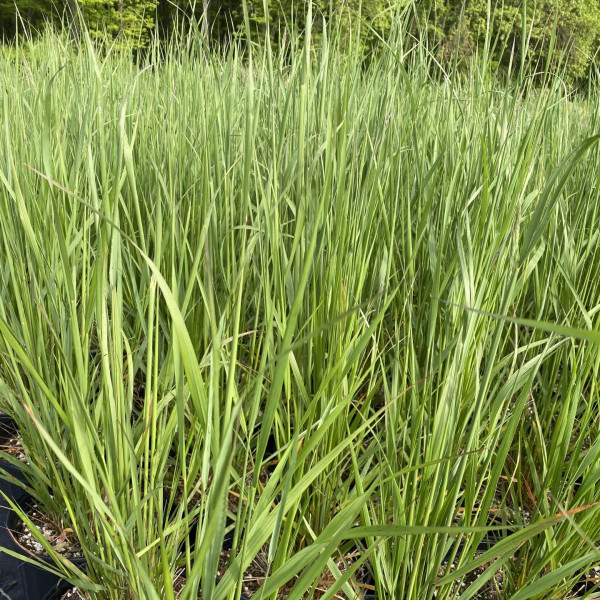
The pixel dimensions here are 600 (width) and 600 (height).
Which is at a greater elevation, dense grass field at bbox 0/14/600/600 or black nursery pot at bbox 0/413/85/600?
dense grass field at bbox 0/14/600/600

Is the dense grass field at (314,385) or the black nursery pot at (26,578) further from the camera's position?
the black nursery pot at (26,578)

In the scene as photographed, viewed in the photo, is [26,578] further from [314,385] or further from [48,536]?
[314,385]

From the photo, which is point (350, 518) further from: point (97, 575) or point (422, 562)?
point (97, 575)

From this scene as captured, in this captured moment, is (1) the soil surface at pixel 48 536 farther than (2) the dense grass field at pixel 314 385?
Yes

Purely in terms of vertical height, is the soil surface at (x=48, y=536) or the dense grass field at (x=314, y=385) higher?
the dense grass field at (x=314, y=385)

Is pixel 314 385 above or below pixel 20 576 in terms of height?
above

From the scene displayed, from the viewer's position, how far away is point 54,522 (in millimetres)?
872

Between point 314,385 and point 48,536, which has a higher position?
point 314,385

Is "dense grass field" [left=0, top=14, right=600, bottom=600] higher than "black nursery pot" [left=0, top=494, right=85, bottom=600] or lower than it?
higher

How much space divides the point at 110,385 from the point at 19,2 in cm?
1075

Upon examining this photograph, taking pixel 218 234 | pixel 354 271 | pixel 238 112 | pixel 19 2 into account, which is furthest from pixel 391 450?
pixel 19 2

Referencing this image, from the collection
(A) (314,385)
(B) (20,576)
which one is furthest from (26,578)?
(A) (314,385)

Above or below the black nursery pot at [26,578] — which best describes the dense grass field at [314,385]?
above

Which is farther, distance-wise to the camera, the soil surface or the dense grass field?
the soil surface
